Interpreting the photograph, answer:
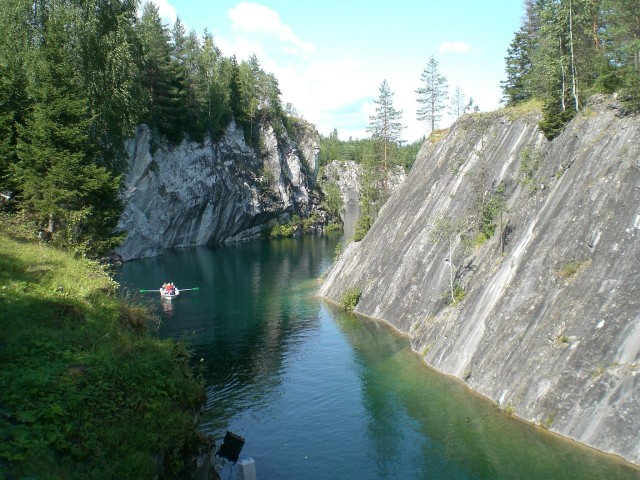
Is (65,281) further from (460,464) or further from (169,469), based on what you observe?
(460,464)

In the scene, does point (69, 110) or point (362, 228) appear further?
point (362, 228)

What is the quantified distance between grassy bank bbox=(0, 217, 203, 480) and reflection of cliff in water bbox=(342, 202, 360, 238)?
92.8 metres

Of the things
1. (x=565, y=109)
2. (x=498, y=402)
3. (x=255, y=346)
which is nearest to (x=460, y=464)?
(x=498, y=402)

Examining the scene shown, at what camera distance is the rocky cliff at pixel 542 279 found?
18734 mm

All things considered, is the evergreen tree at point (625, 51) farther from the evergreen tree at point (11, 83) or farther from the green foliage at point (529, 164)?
the evergreen tree at point (11, 83)

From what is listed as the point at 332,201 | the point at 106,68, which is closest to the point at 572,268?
the point at 106,68

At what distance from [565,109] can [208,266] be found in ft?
157

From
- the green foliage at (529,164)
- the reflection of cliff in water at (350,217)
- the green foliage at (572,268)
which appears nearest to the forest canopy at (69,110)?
the green foliage at (572,268)

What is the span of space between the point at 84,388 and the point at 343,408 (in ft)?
51.5

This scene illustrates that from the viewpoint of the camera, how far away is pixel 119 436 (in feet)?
33.2

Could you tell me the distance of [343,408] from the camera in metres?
24.5

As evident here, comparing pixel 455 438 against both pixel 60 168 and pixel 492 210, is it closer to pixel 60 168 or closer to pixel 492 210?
pixel 492 210

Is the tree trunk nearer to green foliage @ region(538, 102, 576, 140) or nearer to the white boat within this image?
green foliage @ region(538, 102, 576, 140)

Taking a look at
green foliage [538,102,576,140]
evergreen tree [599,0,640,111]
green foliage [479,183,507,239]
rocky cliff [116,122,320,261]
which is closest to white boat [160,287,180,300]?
rocky cliff [116,122,320,261]
